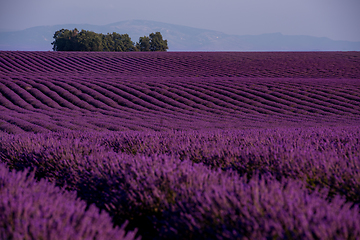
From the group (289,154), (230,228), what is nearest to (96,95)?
(289,154)

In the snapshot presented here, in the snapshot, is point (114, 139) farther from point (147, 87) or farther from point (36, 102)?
point (147, 87)

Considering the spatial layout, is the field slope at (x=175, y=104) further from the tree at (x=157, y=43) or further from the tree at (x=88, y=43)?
the tree at (x=157, y=43)

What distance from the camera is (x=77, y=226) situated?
203cm

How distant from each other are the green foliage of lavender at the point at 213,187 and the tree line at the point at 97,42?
6041cm

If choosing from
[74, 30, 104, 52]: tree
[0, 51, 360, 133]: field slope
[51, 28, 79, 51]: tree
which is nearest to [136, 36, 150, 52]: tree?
[74, 30, 104, 52]: tree

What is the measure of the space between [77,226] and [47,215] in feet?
0.77

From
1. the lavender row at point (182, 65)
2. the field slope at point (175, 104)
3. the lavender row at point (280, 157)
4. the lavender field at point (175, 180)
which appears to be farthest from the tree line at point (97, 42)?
the lavender row at point (280, 157)

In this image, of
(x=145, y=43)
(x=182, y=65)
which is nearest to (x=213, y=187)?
(x=182, y=65)

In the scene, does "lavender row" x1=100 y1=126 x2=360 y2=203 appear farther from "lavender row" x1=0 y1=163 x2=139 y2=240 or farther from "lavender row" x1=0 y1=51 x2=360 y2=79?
"lavender row" x1=0 y1=51 x2=360 y2=79

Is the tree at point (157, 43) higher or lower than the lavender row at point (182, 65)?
higher

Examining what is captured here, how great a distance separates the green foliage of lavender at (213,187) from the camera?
2.01 meters

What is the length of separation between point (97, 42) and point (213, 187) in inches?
2512

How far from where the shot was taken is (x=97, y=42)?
6122cm

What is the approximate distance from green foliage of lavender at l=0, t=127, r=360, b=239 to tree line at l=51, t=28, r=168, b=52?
198 ft
